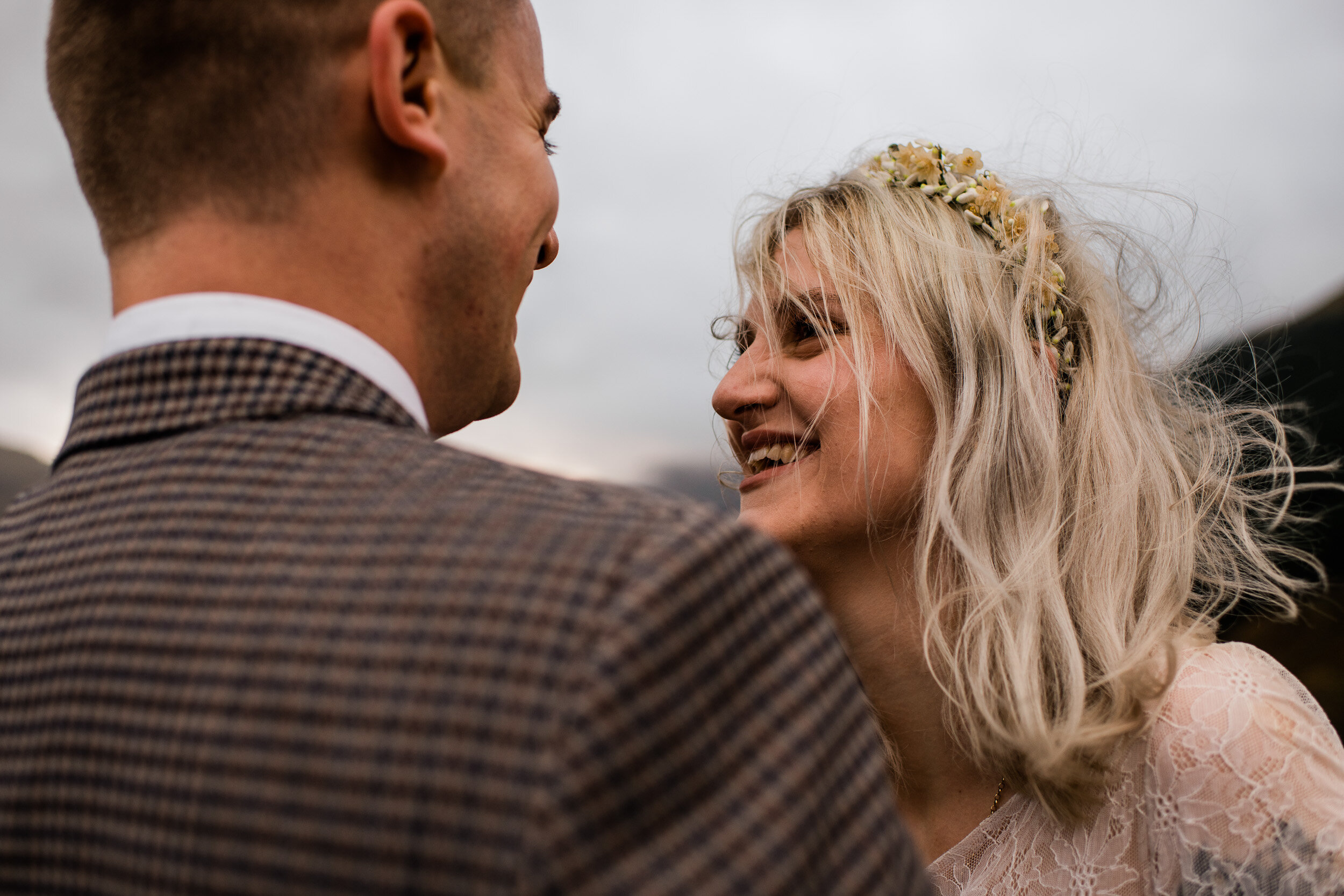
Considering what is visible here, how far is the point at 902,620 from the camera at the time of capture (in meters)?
2.22

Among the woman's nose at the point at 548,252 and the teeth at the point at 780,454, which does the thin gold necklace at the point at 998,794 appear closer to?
the teeth at the point at 780,454

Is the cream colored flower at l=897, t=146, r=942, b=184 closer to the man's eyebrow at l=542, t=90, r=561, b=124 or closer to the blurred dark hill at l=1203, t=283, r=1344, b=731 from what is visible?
the man's eyebrow at l=542, t=90, r=561, b=124

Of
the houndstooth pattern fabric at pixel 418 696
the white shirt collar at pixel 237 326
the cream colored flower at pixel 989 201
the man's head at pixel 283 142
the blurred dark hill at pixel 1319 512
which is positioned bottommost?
the blurred dark hill at pixel 1319 512

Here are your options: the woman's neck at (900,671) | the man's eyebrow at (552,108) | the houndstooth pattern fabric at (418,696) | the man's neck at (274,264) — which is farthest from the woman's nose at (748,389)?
the houndstooth pattern fabric at (418,696)

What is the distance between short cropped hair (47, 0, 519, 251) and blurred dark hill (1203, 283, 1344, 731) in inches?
135

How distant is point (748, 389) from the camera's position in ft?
7.75

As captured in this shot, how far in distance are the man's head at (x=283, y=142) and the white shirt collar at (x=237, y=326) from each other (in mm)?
22

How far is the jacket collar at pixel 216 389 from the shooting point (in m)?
0.87

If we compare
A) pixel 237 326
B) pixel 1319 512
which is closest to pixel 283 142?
pixel 237 326

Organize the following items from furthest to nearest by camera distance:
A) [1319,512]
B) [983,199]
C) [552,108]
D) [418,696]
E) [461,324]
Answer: [1319,512] → [983,199] → [552,108] → [461,324] → [418,696]

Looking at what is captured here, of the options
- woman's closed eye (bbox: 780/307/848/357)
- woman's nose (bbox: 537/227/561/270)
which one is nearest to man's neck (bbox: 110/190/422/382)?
woman's nose (bbox: 537/227/561/270)

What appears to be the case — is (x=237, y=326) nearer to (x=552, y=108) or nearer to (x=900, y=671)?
(x=552, y=108)

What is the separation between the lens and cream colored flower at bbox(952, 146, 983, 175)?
8.52 ft

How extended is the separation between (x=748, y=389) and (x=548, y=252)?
96 centimetres
